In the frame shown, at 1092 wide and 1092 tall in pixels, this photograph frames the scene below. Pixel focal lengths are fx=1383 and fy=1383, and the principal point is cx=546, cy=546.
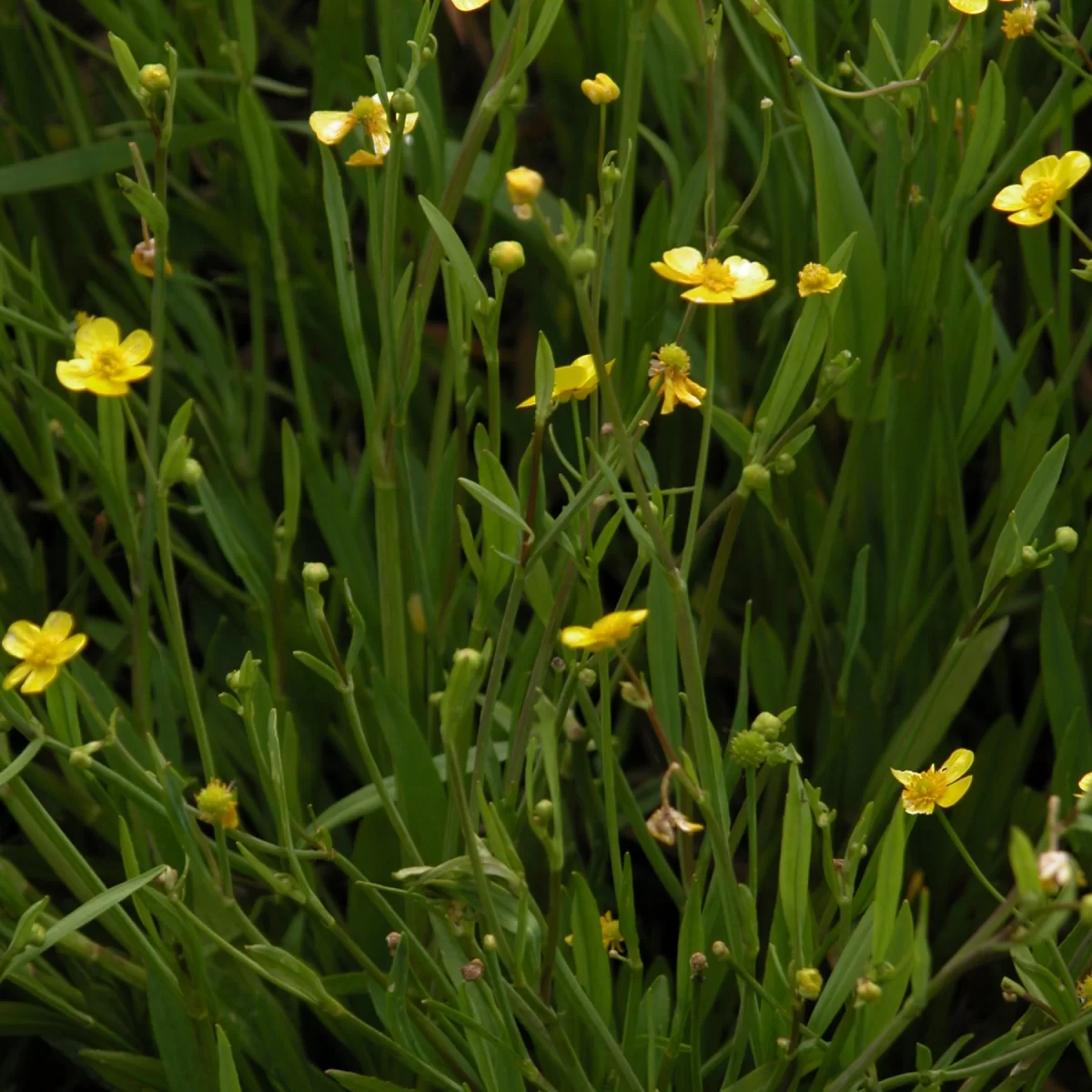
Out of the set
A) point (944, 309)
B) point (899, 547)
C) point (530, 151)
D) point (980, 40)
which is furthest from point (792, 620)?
point (530, 151)

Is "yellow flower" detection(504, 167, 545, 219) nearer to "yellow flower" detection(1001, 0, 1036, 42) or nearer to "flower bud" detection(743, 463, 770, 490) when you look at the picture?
"flower bud" detection(743, 463, 770, 490)

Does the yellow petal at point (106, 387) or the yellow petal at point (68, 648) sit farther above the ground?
the yellow petal at point (106, 387)

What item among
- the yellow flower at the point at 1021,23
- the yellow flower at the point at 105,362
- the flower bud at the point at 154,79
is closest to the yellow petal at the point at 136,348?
the yellow flower at the point at 105,362

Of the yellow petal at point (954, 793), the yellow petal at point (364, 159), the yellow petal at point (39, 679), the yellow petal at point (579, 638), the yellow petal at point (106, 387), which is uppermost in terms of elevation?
the yellow petal at point (364, 159)

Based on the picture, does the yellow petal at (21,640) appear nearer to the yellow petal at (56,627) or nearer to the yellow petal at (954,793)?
the yellow petal at (56,627)

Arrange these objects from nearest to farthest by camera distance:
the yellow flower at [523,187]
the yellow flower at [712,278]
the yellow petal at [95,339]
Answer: the yellow flower at [523,187] → the yellow flower at [712,278] → the yellow petal at [95,339]

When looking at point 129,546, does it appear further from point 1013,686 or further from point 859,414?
point 1013,686

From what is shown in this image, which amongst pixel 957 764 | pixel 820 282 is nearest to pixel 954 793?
pixel 957 764

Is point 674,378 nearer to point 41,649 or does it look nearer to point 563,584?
point 563,584
